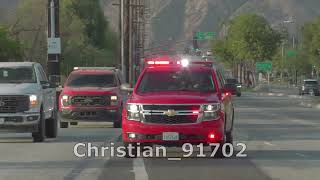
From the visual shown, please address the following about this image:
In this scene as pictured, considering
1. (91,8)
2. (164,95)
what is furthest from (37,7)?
(164,95)

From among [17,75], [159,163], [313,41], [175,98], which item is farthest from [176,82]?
[313,41]

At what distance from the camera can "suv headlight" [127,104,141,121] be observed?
1762 cm

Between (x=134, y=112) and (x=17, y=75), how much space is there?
22.3ft

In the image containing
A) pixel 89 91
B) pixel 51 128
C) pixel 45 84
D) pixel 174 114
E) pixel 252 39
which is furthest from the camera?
pixel 252 39

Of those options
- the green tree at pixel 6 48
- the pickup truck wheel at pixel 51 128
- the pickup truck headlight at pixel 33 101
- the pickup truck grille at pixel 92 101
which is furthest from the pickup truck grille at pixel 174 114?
the green tree at pixel 6 48

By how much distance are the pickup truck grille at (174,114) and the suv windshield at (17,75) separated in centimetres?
669

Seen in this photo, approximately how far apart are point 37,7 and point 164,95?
57001 millimetres

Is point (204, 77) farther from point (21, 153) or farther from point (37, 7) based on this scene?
point (37, 7)

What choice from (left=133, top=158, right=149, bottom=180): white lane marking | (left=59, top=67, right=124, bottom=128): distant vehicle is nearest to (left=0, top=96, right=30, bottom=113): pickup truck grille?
(left=133, top=158, right=149, bottom=180): white lane marking

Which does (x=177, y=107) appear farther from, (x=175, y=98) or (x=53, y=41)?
(x=53, y=41)

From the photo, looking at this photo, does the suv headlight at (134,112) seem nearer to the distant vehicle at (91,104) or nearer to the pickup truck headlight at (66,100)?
the distant vehicle at (91,104)

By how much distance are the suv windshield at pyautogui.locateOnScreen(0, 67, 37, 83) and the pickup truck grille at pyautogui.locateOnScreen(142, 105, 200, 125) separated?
6.69 meters

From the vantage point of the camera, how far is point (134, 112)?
1770 centimetres

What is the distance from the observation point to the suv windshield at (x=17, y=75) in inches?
921
